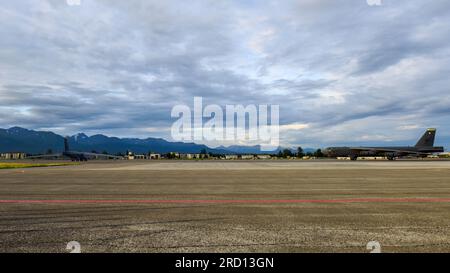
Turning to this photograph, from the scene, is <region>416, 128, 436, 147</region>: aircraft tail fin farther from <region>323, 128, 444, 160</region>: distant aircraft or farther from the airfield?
the airfield

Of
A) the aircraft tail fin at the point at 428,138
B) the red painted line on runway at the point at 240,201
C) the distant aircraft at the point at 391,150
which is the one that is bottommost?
the red painted line on runway at the point at 240,201

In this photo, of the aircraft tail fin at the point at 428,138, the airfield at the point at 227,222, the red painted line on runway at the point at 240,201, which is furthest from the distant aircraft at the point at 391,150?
the red painted line on runway at the point at 240,201

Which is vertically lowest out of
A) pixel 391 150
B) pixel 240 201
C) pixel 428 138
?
pixel 240 201

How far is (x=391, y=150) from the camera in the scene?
80.6m

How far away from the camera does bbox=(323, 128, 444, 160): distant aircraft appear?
79562 millimetres

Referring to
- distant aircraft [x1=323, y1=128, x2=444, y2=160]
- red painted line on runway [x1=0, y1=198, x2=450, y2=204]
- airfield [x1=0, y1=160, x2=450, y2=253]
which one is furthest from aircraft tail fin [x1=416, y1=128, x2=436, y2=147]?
red painted line on runway [x1=0, y1=198, x2=450, y2=204]

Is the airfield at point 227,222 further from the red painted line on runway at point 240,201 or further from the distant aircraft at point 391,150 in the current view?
the distant aircraft at point 391,150

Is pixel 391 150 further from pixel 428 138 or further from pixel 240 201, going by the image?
pixel 240 201

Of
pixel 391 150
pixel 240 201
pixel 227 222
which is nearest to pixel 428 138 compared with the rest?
pixel 391 150

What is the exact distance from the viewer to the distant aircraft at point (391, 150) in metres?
79.6

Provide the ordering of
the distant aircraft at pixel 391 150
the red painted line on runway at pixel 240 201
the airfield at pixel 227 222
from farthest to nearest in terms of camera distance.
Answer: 1. the distant aircraft at pixel 391 150
2. the red painted line on runway at pixel 240 201
3. the airfield at pixel 227 222

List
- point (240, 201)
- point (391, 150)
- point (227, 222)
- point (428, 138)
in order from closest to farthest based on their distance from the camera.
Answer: point (227, 222), point (240, 201), point (391, 150), point (428, 138)

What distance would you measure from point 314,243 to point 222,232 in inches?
88.6
